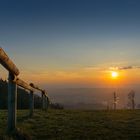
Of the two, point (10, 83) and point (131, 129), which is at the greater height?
point (10, 83)

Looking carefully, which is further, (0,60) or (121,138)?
(121,138)

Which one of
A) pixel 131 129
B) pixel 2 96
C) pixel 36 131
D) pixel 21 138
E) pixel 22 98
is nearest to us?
pixel 21 138

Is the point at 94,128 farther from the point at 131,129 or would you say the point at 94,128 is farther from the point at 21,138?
the point at 21,138

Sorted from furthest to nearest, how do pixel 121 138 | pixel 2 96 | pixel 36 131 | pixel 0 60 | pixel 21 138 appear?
pixel 2 96 < pixel 36 131 < pixel 121 138 < pixel 21 138 < pixel 0 60

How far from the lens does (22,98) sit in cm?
3634

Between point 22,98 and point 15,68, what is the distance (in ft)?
85.6

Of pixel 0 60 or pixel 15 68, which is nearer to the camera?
pixel 0 60

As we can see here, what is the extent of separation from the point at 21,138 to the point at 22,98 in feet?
89.3

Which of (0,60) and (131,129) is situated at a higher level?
(0,60)

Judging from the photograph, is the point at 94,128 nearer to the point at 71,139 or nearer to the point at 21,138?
the point at 71,139

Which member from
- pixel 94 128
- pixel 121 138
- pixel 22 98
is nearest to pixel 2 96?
pixel 22 98

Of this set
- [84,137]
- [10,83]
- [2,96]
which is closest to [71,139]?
[84,137]

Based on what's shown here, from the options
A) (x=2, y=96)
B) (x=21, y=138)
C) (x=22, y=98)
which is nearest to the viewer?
(x=21, y=138)

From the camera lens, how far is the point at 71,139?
988 cm
